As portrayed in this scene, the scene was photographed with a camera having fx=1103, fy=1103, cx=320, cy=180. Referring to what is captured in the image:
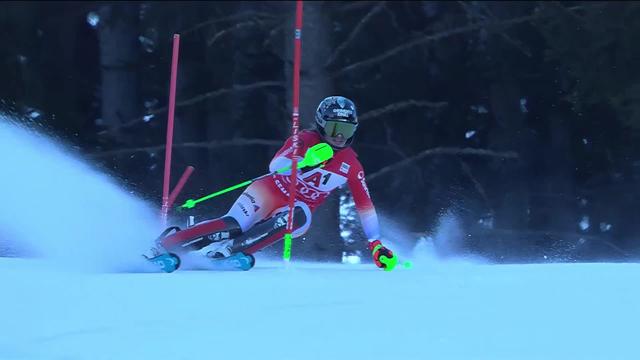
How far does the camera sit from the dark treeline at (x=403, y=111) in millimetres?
16594

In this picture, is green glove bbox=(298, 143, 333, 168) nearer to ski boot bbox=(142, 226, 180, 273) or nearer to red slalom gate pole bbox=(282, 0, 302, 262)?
red slalom gate pole bbox=(282, 0, 302, 262)

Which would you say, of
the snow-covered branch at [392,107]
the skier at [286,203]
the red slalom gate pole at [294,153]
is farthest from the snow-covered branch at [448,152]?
the red slalom gate pole at [294,153]

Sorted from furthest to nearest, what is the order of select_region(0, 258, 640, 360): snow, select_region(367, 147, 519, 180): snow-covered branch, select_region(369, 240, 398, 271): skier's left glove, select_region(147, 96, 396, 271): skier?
select_region(367, 147, 519, 180): snow-covered branch < select_region(369, 240, 398, 271): skier's left glove < select_region(147, 96, 396, 271): skier < select_region(0, 258, 640, 360): snow

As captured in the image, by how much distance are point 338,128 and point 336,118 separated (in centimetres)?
9

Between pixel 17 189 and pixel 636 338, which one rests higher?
pixel 17 189

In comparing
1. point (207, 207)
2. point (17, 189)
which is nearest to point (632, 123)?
point (207, 207)

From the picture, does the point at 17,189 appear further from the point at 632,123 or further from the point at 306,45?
the point at 632,123

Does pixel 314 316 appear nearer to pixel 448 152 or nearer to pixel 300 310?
pixel 300 310

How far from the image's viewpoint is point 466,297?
6.08 metres

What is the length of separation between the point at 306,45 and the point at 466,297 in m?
7.11

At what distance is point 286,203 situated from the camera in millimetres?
8219

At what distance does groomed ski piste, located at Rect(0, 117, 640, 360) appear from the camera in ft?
16.7

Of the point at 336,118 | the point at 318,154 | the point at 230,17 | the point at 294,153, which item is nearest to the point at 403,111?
the point at 230,17

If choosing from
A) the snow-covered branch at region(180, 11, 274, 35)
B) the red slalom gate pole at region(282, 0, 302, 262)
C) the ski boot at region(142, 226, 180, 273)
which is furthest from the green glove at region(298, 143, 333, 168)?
the snow-covered branch at region(180, 11, 274, 35)
